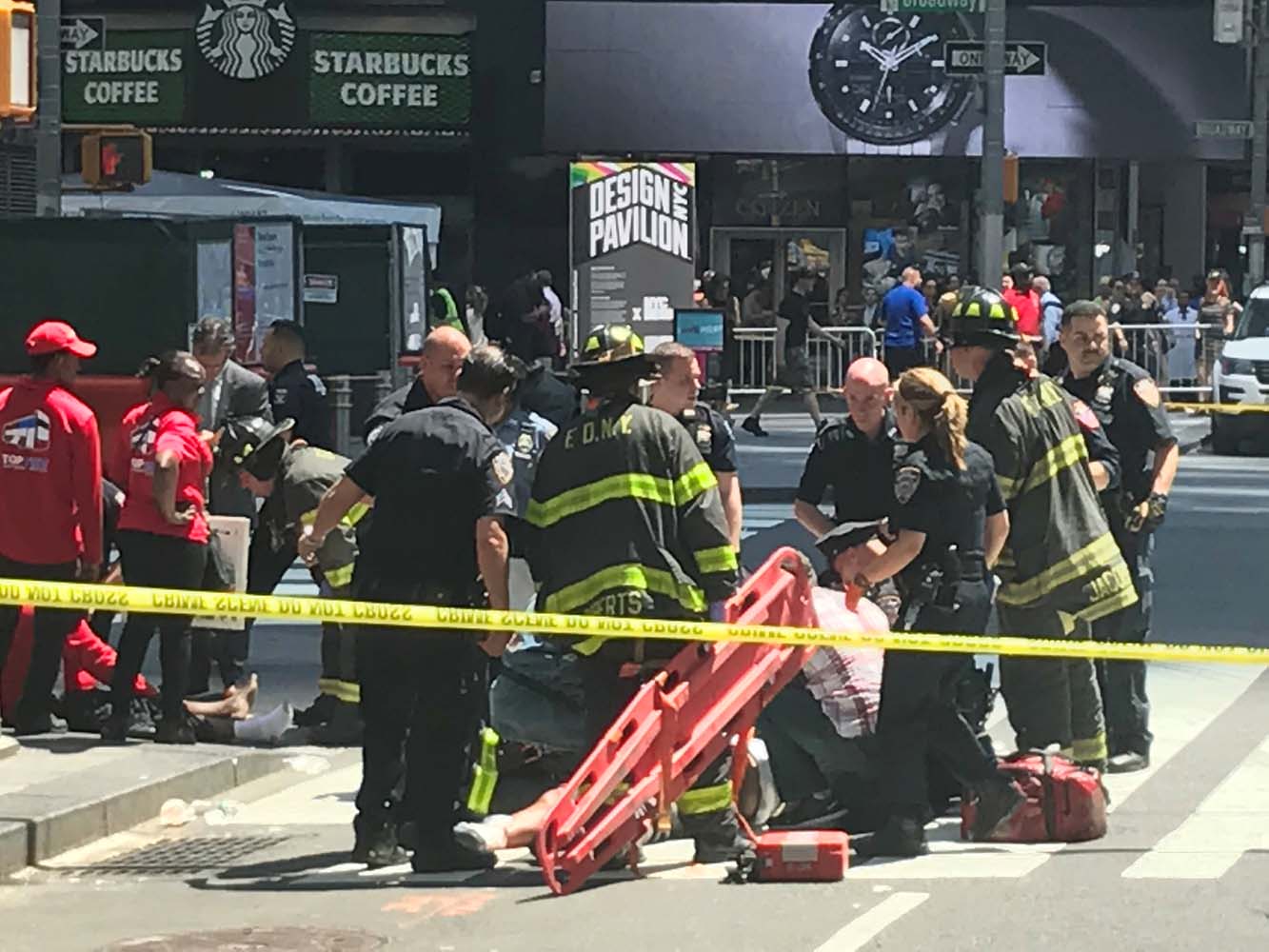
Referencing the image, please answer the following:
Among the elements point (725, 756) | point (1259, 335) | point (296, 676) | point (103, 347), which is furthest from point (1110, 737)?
point (1259, 335)

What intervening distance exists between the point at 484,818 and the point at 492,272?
26.4 metres

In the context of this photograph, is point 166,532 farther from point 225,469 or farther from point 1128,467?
point 1128,467

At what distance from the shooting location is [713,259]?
34.9 metres

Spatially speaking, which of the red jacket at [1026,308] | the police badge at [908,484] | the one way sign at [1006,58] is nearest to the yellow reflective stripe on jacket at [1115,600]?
the police badge at [908,484]

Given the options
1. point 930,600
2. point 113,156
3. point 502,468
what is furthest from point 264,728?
point 113,156

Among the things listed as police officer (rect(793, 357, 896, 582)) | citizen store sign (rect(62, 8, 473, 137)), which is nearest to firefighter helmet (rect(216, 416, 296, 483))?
police officer (rect(793, 357, 896, 582))

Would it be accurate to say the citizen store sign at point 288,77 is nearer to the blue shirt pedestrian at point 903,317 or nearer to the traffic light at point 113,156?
the blue shirt pedestrian at point 903,317

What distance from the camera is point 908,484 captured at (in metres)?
8.86

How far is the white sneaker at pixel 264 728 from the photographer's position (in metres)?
11.2

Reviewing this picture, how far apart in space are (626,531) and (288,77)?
2685 cm

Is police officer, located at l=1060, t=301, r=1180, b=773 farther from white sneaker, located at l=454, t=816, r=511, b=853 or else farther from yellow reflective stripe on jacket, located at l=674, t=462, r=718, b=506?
white sneaker, located at l=454, t=816, r=511, b=853

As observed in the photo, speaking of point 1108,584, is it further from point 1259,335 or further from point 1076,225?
point 1076,225

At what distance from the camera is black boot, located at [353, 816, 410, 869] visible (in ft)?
28.9

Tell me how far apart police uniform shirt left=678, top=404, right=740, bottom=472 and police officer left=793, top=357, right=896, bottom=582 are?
0.63m
